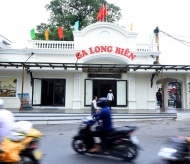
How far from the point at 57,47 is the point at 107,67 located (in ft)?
15.5

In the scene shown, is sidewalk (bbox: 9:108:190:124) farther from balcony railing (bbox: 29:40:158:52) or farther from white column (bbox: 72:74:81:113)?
balcony railing (bbox: 29:40:158:52)

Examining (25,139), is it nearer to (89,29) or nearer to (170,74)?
(89,29)

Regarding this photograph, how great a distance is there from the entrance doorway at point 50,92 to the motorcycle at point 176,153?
1633 centimetres

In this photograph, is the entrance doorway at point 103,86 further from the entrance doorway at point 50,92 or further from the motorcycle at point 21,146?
the motorcycle at point 21,146

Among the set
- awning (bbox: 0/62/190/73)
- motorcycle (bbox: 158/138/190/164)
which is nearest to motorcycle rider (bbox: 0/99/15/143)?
motorcycle (bbox: 158/138/190/164)

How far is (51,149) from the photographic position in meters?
7.17

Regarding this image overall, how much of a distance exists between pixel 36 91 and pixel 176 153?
17045mm

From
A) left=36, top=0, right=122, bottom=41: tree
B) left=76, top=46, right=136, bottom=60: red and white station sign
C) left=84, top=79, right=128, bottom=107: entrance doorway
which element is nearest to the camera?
left=76, top=46, right=136, bottom=60: red and white station sign

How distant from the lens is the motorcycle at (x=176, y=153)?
3916mm

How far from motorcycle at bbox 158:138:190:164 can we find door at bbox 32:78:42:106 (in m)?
16.7

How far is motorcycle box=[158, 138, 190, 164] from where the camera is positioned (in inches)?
154

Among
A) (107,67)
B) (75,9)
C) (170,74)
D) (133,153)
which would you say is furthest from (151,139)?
(75,9)

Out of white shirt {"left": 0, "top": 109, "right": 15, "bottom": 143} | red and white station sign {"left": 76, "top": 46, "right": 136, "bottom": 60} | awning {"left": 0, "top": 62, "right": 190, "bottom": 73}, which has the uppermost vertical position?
red and white station sign {"left": 76, "top": 46, "right": 136, "bottom": 60}

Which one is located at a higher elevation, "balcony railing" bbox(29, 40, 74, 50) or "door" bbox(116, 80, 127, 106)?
"balcony railing" bbox(29, 40, 74, 50)
